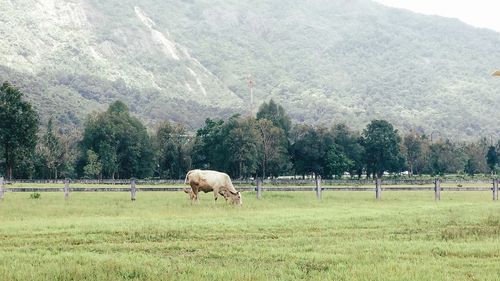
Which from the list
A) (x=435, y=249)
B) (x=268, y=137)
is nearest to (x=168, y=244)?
(x=435, y=249)

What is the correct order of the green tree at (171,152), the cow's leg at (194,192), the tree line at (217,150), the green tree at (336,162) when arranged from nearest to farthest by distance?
1. the cow's leg at (194,192)
2. the tree line at (217,150)
3. the green tree at (336,162)
4. the green tree at (171,152)

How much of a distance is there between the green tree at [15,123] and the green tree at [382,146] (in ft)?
228

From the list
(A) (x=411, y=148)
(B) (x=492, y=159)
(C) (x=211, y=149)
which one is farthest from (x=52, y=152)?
(B) (x=492, y=159)

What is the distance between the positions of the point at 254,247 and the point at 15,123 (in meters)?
65.7

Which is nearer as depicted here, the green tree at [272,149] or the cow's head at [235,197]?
the cow's head at [235,197]

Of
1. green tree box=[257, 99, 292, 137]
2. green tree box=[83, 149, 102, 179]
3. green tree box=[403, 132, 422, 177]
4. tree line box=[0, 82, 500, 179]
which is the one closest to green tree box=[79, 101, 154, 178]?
tree line box=[0, 82, 500, 179]

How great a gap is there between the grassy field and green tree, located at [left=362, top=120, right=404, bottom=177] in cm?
9931

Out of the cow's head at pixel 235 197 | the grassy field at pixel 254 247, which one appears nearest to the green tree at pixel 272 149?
the cow's head at pixel 235 197

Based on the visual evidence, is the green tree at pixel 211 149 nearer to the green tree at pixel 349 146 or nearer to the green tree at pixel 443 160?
the green tree at pixel 349 146

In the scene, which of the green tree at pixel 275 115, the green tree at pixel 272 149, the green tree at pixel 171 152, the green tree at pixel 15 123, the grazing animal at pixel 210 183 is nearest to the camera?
the grazing animal at pixel 210 183

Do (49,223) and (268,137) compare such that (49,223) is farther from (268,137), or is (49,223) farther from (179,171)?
(179,171)

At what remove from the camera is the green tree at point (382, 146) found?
124m

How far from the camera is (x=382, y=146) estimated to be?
12438 cm

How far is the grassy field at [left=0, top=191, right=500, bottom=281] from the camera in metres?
13.0
